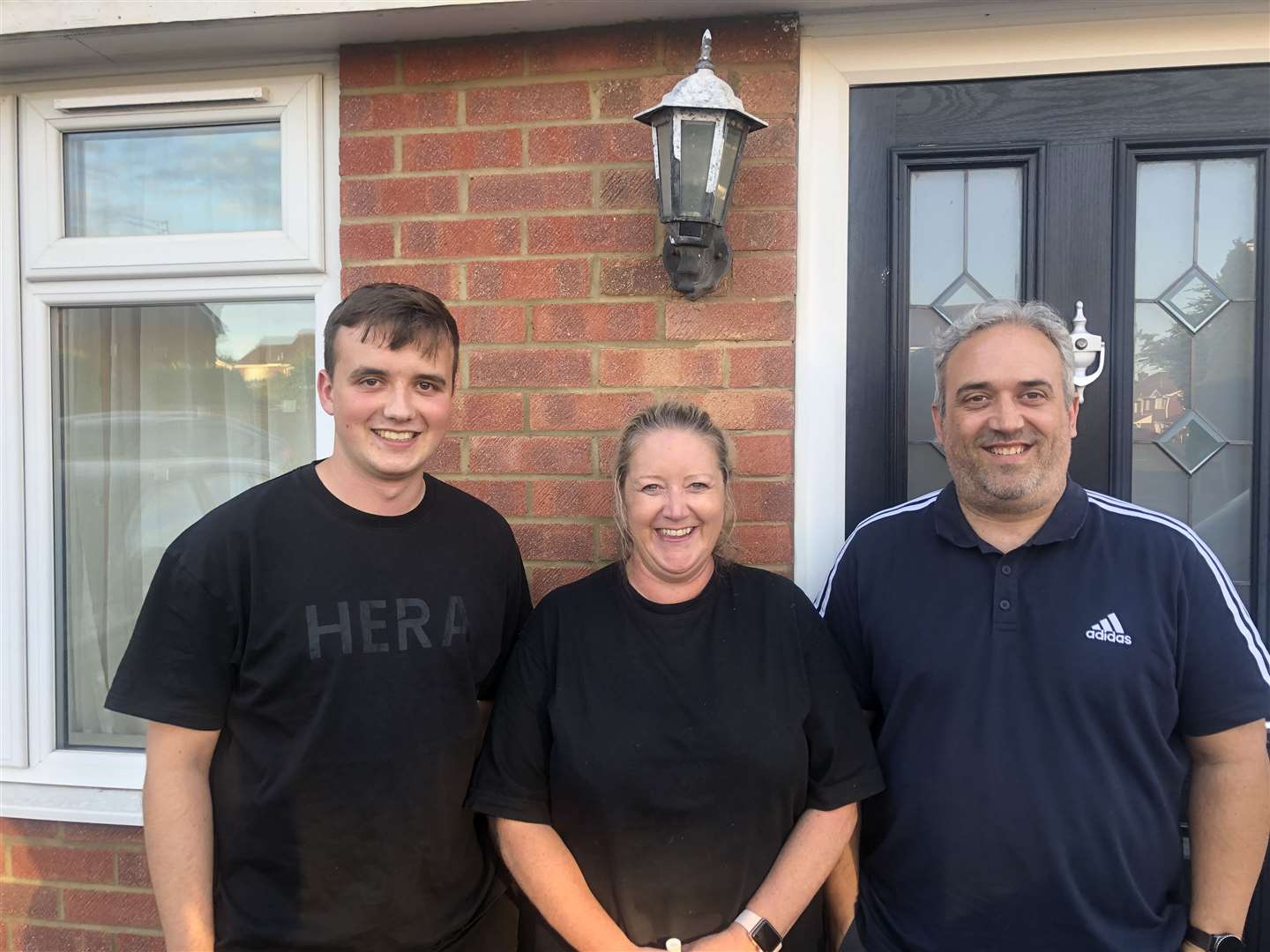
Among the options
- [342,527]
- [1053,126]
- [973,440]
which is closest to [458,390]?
[342,527]

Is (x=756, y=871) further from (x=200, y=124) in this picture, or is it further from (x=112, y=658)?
(x=200, y=124)

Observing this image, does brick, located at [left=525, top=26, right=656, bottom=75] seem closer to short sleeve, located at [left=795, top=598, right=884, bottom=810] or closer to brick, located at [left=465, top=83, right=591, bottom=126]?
brick, located at [left=465, top=83, right=591, bottom=126]

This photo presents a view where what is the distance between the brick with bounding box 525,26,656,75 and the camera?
216cm

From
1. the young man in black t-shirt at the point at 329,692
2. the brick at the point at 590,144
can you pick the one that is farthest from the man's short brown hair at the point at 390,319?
the brick at the point at 590,144

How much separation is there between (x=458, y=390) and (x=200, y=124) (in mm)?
1113

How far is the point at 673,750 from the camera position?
1.64m

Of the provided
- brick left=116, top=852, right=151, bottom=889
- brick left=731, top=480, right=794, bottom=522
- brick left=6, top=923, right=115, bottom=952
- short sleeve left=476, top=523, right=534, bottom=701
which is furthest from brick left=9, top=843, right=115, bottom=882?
brick left=731, top=480, right=794, bottom=522

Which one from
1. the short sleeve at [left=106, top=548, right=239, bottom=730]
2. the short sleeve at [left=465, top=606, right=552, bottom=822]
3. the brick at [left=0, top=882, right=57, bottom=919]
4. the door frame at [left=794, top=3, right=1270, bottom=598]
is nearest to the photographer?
the short sleeve at [left=106, top=548, right=239, bottom=730]

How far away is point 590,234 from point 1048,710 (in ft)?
5.05

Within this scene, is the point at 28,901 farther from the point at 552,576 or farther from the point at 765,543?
the point at 765,543

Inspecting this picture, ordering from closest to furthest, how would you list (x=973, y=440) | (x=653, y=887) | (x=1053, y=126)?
(x=653, y=887), (x=973, y=440), (x=1053, y=126)

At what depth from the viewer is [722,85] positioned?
1.86 metres

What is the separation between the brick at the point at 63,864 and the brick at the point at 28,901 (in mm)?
34

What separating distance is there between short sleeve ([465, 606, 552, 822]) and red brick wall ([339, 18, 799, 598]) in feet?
1.69
